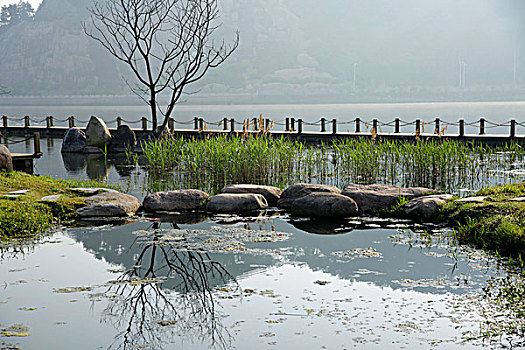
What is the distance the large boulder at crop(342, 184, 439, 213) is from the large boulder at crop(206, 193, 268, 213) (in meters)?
1.30

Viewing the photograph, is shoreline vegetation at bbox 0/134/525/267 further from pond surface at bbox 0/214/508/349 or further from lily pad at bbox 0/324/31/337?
lily pad at bbox 0/324/31/337

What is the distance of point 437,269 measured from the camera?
19.4 feet

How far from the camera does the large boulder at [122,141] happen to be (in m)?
19.7

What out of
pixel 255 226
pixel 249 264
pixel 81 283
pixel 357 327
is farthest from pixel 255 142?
pixel 357 327

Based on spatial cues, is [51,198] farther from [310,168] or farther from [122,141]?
[122,141]

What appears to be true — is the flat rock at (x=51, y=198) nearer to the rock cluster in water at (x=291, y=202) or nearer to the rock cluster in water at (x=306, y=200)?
the rock cluster in water at (x=291, y=202)

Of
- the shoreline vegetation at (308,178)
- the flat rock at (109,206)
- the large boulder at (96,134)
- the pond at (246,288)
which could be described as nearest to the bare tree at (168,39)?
the large boulder at (96,134)

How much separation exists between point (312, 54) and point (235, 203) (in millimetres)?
139215

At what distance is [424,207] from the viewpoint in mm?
8398

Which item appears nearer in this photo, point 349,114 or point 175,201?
point 175,201

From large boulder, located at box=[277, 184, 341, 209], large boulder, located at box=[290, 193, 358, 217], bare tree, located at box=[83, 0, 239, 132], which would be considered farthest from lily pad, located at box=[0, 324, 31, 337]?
bare tree, located at box=[83, 0, 239, 132]

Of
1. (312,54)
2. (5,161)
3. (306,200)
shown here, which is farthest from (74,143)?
(312,54)

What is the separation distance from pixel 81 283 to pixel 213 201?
374 centimetres

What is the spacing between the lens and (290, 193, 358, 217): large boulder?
8.66 meters
